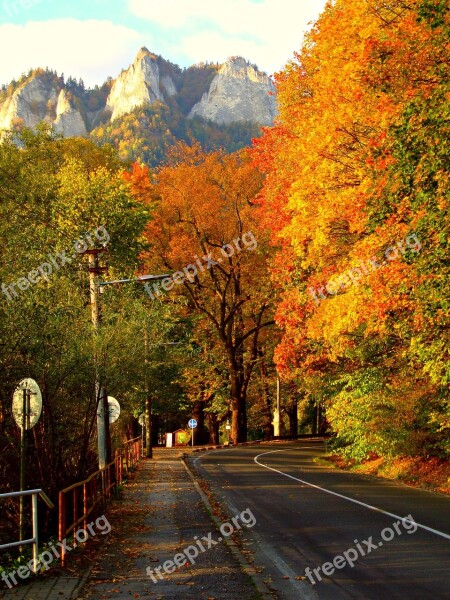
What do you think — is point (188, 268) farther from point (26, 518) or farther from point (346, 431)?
Answer: point (26, 518)

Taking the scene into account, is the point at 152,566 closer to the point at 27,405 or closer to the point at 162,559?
the point at 162,559

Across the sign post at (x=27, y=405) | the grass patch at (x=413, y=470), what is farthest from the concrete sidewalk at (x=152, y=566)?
the grass patch at (x=413, y=470)

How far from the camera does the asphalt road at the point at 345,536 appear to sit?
9.70 meters

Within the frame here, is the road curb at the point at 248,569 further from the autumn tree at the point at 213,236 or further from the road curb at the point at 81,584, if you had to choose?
the autumn tree at the point at 213,236

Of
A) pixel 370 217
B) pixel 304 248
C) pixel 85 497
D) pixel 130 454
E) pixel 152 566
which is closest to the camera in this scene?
pixel 152 566

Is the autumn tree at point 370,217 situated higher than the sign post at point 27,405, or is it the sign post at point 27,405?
the autumn tree at point 370,217

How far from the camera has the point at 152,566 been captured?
10.8 m

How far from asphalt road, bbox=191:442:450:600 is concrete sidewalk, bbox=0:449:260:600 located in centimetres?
57

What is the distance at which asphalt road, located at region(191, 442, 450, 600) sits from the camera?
970 centimetres

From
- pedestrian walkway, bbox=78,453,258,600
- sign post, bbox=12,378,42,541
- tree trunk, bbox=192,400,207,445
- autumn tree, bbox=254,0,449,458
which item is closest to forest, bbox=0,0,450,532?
autumn tree, bbox=254,0,449,458

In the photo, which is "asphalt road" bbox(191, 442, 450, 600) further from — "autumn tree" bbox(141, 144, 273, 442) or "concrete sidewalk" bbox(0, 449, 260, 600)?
"autumn tree" bbox(141, 144, 273, 442)

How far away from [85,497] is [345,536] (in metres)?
4.57

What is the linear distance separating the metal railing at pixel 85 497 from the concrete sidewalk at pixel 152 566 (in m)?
0.54

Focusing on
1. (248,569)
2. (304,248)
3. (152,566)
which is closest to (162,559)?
(152,566)
